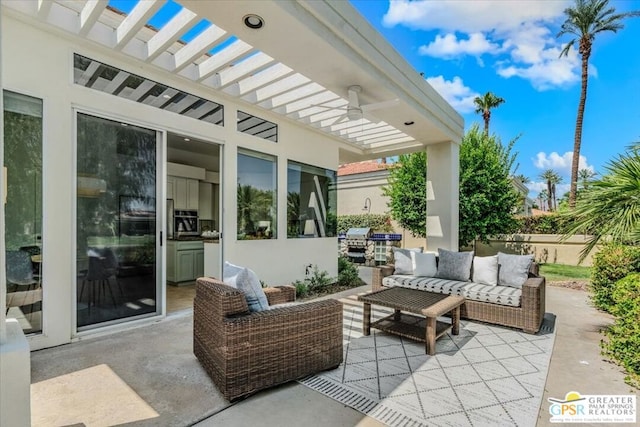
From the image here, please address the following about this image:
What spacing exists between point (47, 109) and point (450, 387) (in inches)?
188

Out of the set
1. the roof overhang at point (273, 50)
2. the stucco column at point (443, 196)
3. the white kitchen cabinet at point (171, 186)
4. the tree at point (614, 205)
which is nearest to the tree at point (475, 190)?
the stucco column at point (443, 196)

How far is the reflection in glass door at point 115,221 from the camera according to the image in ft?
12.1

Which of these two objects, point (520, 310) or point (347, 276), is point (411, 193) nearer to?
point (347, 276)

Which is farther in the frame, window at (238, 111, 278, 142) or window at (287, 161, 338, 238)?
window at (287, 161, 338, 238)

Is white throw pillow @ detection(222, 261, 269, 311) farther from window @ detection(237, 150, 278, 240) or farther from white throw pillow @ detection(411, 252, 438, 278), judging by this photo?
white throw pillow @ detection(411, 252, 438, 278)

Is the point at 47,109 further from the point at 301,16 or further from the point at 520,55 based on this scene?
the point at 520,55

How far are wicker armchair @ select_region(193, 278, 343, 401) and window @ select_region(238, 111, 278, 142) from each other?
10.5 ft

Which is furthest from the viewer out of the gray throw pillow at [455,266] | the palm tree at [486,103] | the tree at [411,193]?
the palm tree at [486,103]

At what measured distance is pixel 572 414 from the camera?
2.38 metres

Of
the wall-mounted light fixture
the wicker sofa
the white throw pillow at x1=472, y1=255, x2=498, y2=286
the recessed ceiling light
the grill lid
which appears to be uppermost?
the recessed ceiling light

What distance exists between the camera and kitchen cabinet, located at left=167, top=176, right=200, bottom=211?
7.68 metres

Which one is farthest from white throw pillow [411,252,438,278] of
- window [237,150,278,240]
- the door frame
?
the door frame

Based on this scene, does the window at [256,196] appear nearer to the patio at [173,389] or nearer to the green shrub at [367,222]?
the patio at [173,389]

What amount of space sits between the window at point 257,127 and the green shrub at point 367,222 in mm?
7524
